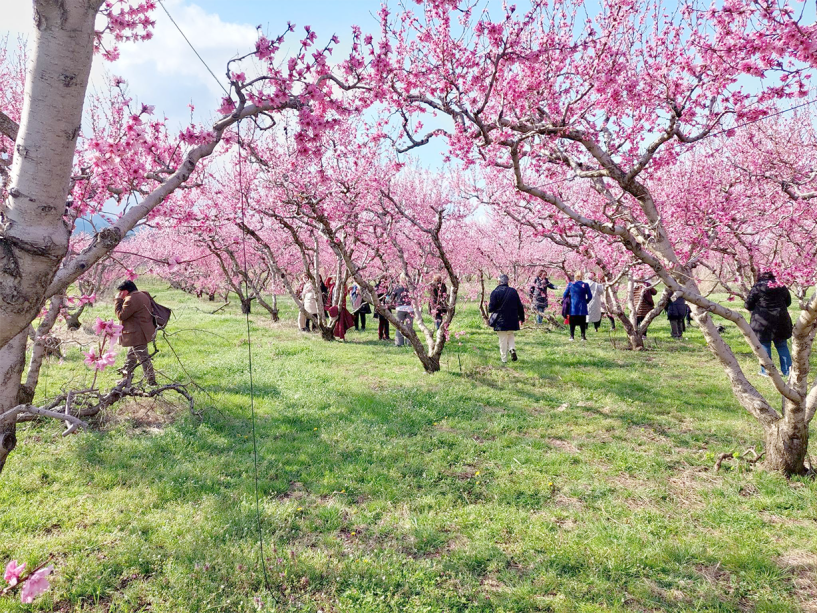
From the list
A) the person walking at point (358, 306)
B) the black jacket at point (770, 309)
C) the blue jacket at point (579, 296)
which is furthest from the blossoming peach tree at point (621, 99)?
the person walking at point (358, 306)

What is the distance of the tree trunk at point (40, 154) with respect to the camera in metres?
1.49

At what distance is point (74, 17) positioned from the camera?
4.95 ft

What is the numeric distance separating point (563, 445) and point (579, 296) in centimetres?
654

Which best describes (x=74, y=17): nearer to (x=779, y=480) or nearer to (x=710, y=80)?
(x=710, y=80)

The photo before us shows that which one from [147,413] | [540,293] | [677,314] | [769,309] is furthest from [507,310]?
[147,413]

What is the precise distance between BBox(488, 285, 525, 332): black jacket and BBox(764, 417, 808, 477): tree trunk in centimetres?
474

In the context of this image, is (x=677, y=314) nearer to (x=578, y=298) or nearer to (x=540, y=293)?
(x=578, y=298)

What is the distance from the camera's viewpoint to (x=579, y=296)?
1105cm

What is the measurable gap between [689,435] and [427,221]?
1010 centimetres

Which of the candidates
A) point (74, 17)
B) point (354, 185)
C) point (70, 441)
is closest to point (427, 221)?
point (354, 185)

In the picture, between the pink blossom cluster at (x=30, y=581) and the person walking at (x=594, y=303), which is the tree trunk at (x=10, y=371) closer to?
the pink blossom cluster at (x=30, y=581)

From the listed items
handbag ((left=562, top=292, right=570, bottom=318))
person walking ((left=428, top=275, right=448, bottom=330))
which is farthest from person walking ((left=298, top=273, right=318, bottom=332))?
handbag ((left=562, top=292, right=570, bottom=318))

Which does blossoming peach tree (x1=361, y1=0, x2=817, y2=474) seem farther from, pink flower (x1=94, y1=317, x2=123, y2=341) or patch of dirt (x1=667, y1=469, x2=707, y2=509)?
pink flower (x1=94, y1=317, x2=123, y2=341)

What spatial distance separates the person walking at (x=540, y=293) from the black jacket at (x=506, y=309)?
4.73m
